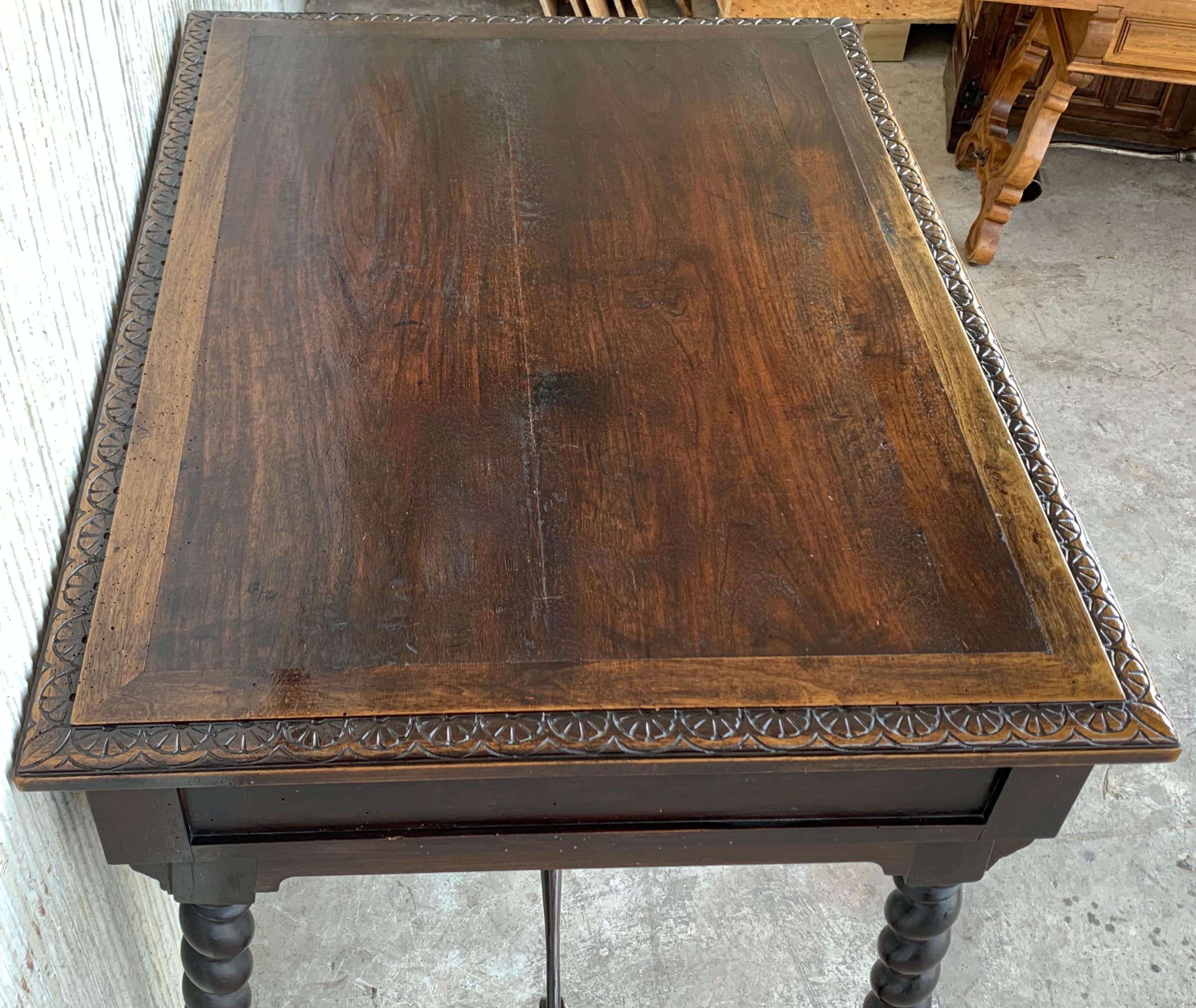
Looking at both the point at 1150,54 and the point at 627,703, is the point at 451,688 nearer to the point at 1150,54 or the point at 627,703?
the point at 627,703

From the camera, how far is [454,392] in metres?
1.06

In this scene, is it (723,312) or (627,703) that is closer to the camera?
(627,703)

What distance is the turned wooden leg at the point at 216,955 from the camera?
0.99 metres

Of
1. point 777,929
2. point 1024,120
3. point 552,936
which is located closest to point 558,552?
point 552,936

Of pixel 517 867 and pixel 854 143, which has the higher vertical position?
pixel 854 143

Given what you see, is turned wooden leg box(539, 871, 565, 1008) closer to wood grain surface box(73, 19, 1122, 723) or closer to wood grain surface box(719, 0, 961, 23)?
wood grain surface box(73, 19, 1122, 723)

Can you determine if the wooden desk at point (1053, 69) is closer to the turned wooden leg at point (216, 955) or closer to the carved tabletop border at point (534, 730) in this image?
the carved tabletop border at point (534, 730)

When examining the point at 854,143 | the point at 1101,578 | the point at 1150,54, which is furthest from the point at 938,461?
the point at 1150,54

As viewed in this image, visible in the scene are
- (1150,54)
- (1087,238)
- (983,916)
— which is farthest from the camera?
(1087,238)

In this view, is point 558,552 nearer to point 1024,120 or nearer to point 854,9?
point 1024,120

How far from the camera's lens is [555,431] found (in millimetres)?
1026

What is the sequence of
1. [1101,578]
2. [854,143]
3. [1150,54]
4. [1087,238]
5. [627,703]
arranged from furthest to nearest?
1. [1087,238]
2. [1150,54]
3. [854,143]
4. [1101,578]
5. [627,703]

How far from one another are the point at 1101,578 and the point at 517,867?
1.65 feet

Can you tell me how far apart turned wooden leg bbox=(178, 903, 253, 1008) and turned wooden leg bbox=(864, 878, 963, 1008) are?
21.1 inches
